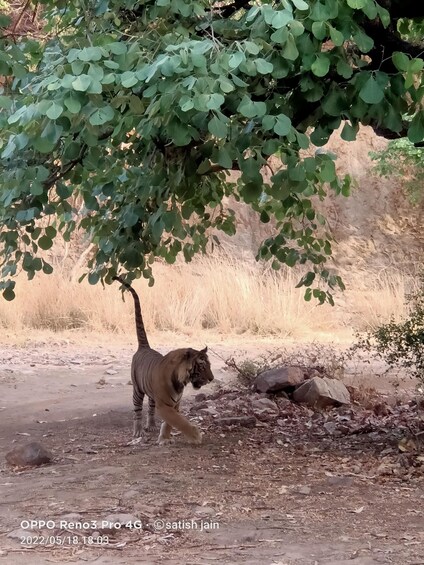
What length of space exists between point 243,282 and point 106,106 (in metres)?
12.4

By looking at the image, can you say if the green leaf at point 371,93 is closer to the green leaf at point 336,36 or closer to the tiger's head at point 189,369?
the green leaf at point 336,36

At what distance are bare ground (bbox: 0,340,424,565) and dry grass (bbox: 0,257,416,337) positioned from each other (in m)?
6.56

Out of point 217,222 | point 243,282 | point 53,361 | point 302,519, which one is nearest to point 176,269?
point 243,282

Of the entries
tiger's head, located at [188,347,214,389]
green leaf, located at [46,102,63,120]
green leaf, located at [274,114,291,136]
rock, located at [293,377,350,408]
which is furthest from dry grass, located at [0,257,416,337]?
green leaf, located at [46,102,63,120]

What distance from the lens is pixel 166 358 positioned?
6.16m

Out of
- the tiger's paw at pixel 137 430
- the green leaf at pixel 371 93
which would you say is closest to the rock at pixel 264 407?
the tiger's paw at pixel 137 430

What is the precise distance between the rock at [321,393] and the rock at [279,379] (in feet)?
0.58

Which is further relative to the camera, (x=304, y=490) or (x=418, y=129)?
(x=304, y=490)

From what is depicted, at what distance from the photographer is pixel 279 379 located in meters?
8.44

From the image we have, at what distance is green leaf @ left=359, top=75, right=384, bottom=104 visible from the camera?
3.53 meters

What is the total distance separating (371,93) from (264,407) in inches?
183

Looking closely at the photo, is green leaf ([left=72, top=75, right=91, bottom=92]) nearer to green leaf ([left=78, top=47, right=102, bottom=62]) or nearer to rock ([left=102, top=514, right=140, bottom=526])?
green leaf ([left=78, top=47, right=102, bottom=62])

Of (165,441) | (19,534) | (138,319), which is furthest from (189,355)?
(19,534)

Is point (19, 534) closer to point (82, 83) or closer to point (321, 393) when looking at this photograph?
point (82, 83)
